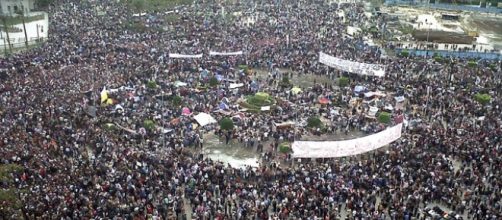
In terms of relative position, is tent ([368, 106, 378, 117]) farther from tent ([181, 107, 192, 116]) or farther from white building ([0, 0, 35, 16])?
white building ([0, 0, 35, 16])

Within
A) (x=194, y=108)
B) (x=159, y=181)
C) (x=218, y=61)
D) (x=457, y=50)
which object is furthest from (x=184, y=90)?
(x=457, y=50)

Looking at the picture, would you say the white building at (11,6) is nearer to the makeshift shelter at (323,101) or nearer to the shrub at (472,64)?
the makeshift shelter at (323,101)

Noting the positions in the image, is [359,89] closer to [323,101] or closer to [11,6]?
[323,101]

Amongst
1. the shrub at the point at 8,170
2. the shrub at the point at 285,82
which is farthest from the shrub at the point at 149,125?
the shrub at the point at 285,82

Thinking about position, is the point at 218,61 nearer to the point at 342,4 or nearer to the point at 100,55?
the point at 100,55

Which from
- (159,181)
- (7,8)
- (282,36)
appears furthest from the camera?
(7,8)

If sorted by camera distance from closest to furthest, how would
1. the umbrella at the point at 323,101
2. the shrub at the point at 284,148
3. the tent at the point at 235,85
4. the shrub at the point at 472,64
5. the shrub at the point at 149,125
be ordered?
the shrub at the point at 284,148, the shrub at the point at 149,125, the umbrella at the point at 323,101, the tent at the point at 235,85, the shrub at the point at 472,64
